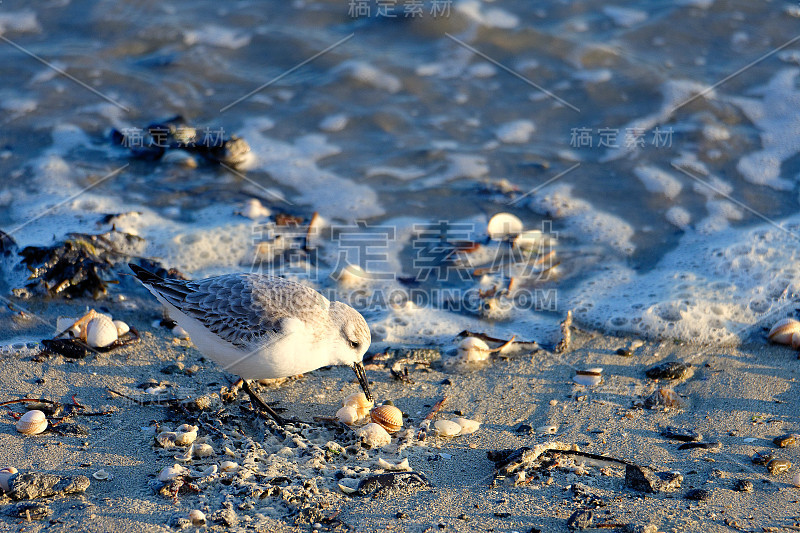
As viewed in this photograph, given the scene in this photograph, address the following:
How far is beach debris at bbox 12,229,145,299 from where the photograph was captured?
494 centimetres

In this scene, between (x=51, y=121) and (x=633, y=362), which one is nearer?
(x=633, y=362)

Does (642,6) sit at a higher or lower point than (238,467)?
higher

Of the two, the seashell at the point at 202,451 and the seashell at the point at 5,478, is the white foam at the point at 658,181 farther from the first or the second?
the seashell at the point at 5,478

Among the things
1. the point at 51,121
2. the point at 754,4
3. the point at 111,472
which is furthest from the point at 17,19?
the point at 754,4

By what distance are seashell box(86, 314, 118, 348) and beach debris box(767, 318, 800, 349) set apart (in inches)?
163

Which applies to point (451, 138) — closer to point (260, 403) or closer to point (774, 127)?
point (774, 127)

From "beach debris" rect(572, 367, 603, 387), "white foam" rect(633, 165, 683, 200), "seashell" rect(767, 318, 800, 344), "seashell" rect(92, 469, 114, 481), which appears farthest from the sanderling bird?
"white foam" rect(633, 165, 683, 200)

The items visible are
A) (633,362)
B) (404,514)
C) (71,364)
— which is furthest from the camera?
(633,362)

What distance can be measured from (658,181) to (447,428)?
3878 millimetres

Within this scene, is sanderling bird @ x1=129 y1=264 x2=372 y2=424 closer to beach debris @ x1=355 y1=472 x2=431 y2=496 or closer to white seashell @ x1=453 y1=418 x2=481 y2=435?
white seashell @ x1=453 y1=418 x2=481 y2=435

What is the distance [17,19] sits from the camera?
871cm

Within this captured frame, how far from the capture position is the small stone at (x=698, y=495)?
11.0 feet

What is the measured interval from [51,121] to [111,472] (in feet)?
16.4

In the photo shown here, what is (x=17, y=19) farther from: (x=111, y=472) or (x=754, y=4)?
(x=754, y=4)
